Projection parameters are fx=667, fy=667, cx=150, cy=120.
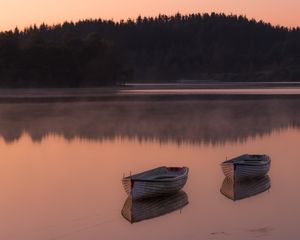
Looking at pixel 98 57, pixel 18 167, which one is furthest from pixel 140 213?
pixel 98 57

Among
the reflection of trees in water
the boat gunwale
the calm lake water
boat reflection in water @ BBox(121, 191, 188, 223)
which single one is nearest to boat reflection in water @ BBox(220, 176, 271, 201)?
the calm lake water

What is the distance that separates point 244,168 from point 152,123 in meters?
24.0

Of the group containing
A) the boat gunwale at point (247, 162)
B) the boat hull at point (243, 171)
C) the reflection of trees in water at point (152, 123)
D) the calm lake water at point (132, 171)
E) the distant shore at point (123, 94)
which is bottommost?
the distant shore at point (123, 94)

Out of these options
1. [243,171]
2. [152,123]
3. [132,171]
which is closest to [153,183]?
[243,171]

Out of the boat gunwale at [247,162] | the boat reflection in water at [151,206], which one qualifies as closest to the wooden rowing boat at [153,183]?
the boat reflection in water at [151,206]

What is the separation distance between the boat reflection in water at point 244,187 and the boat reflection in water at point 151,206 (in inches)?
64.9

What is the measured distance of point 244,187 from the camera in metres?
22.7

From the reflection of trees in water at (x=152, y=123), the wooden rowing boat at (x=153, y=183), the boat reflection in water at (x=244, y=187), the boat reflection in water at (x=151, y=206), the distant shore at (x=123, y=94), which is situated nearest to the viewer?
the boat reflection in water at (x=151, y=206)

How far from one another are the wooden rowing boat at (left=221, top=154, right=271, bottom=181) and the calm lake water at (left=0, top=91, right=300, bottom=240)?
0.49 metres

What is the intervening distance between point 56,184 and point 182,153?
8.97 meters

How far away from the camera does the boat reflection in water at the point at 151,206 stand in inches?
736

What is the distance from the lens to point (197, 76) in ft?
653

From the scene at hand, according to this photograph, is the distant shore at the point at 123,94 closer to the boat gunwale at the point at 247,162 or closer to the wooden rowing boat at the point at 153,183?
the boat gunwale at the point at 247,162

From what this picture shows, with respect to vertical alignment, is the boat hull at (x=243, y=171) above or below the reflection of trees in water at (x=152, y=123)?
above
